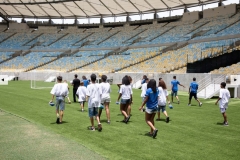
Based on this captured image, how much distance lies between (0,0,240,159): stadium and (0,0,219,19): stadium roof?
8.0 inches

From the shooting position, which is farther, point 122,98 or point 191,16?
point 191,16

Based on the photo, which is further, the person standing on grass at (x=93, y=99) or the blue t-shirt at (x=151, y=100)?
the person standing on grass at (x=93, y=99)

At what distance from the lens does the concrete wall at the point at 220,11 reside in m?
47.1

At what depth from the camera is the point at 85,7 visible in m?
57.5

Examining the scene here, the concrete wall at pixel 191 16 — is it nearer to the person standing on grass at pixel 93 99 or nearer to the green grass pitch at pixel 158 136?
the green grass pitch at pixel 158 136

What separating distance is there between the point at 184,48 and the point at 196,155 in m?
36.7

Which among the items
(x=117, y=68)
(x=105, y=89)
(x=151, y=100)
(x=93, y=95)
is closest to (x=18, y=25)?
(x=117, y=68)

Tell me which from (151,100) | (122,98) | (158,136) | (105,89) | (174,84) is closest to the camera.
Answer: (151,100)

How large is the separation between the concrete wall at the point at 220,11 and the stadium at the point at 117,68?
0.18 meters

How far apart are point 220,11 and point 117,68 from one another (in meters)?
20.8

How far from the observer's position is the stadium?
7676 mm

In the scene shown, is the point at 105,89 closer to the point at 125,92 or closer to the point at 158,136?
the point at 125,92

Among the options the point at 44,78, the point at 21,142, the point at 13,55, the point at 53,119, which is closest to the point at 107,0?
the point at 44,78

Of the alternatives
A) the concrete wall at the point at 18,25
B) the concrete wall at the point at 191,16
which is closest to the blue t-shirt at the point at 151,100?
the concrete wall at the point at 191,16
